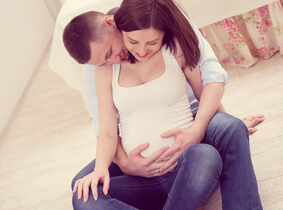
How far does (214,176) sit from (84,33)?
1.91 feet

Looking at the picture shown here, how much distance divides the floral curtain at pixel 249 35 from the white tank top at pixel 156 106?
30.1 inches

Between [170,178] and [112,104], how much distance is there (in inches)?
12.9

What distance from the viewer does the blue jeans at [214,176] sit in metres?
0.96

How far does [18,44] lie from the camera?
3.04m

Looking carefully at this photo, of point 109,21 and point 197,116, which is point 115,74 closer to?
point 109,21

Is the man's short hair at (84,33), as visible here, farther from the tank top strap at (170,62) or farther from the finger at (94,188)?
the finger at (94,188)

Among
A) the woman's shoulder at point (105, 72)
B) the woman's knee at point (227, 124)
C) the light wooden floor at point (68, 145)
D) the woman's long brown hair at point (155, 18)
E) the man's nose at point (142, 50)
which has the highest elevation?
the woman's long brown hair at point (155, 18)

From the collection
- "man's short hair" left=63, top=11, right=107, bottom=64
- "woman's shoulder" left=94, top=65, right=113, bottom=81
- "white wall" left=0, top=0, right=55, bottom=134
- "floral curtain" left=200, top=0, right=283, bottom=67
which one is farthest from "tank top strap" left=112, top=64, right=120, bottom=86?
"white wall" left=0, top=0, right=55, bottom=134

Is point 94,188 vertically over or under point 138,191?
over

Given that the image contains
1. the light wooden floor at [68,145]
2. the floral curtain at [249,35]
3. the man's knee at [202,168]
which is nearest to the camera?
the man's knee at [202,168]

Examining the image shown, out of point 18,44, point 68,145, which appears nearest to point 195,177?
point 68,145

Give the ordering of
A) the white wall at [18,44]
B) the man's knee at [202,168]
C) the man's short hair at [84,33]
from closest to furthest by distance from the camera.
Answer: the man's knee at [202,168] → the man's short hair at [84,33] → the white wall at [18,44]

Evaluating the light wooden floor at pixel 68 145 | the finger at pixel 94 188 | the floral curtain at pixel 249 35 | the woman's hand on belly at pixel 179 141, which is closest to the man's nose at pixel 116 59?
the woman's hand on belly at pixel 179 141

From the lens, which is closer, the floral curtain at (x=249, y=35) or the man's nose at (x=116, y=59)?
the man's nose at (x=116, y=59)
